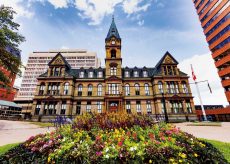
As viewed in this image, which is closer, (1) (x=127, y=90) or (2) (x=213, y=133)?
(2) (x=213, y=133)

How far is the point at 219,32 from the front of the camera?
119ft

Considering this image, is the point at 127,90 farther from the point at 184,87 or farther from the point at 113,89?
the point at 184,87

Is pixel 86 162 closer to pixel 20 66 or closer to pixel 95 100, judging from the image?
pixel 20 66

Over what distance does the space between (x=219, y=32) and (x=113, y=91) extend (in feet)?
118

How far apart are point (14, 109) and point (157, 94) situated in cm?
4788

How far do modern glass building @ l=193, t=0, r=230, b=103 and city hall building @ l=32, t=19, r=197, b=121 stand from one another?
15.2 meters

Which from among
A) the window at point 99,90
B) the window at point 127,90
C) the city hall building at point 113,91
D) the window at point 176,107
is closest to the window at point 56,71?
the city hall building at point 113,91

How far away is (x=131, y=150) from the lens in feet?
11.6

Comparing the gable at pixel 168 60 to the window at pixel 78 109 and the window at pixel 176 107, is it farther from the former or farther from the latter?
the window at pixel 78 109

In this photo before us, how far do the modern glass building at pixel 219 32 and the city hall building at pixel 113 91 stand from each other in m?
15.2

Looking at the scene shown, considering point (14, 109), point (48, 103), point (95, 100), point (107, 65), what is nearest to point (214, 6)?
point (107, 65)

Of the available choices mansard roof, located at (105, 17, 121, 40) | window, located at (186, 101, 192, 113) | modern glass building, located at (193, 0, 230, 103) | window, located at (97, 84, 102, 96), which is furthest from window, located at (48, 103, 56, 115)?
modern glass building, located at (193, 0, 230, 103)

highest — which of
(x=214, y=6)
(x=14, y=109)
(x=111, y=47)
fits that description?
(x=214, y=6)

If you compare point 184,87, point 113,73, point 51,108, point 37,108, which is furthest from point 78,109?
point 184,87
